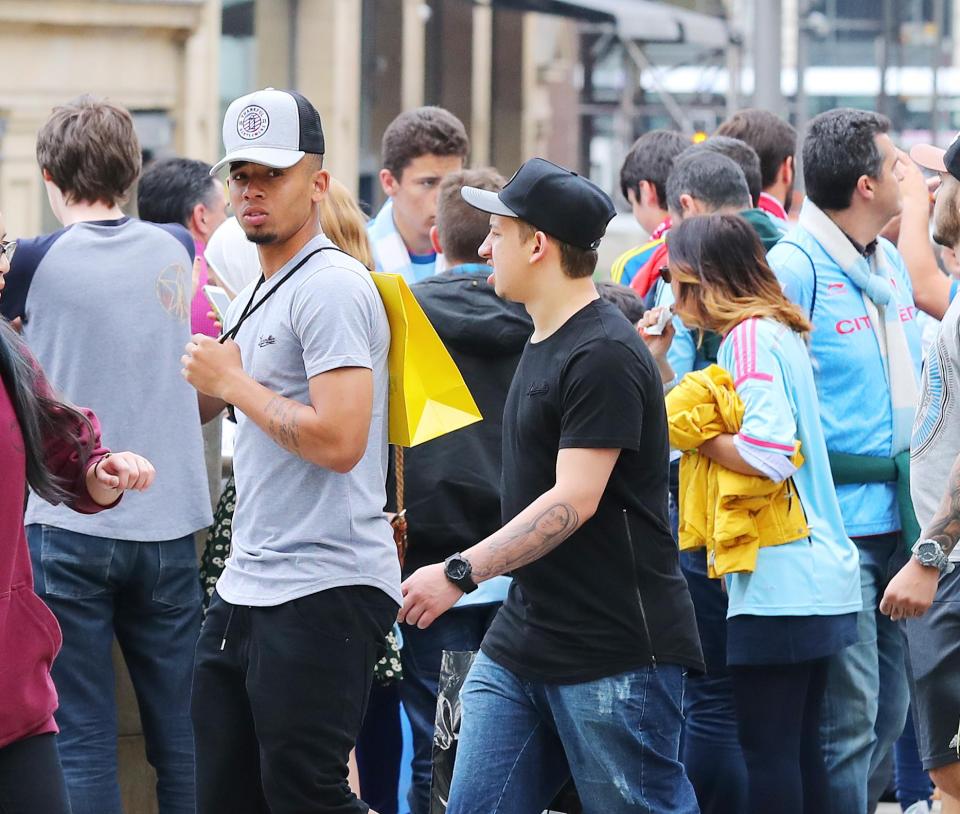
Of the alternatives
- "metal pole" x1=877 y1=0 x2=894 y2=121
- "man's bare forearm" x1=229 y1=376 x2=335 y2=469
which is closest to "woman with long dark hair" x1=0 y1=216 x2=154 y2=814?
"man's bare forearm" x1=229 y1=376 x2=335 y2=469

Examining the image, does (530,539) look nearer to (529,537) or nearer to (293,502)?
(529,537)

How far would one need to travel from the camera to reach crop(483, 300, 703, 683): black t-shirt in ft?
12.8

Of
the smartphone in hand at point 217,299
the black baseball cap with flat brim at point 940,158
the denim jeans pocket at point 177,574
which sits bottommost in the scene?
the denim jeans pocket at point 177,574

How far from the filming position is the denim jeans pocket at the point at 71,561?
15.8 ft

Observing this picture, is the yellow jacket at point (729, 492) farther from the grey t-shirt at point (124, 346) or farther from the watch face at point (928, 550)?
the grey t-shirt at point (124, 346)

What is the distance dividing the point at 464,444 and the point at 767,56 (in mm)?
8422

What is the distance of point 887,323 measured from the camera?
534 centimetres

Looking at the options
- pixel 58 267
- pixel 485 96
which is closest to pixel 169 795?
pixel 58 267

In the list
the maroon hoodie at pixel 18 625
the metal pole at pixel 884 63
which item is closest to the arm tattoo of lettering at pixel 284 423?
the maroon hoodie at pixel 18 625

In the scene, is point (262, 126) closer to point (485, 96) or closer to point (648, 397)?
point (648, 397)

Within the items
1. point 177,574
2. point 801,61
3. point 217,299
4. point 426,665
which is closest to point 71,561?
point 177,574

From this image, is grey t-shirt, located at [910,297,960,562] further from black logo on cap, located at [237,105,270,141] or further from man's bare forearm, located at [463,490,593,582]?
black logo on cap, located at [237,105,270,141]

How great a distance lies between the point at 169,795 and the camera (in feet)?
16.8

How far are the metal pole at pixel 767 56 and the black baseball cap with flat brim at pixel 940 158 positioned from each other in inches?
308
